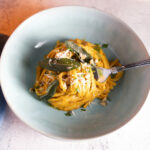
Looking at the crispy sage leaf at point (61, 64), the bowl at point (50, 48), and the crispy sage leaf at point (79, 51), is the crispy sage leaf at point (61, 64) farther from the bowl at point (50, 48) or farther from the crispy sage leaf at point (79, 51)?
Result: the bowl at point (50, 48)

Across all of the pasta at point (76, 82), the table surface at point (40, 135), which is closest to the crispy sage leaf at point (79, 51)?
the pasta at point (76, 82)

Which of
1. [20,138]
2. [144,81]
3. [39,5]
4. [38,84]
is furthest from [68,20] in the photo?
[20,138]

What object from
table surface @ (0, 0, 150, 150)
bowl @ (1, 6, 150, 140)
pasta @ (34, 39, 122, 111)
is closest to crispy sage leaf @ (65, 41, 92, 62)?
pasta @ (34, 39, 122, 111)

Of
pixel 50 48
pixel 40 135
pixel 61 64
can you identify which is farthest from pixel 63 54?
pixel 40 135

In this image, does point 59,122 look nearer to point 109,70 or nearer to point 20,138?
point 20,138

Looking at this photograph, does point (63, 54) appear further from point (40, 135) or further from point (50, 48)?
point (40, 135)

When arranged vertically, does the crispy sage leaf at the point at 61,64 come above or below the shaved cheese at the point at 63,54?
below
